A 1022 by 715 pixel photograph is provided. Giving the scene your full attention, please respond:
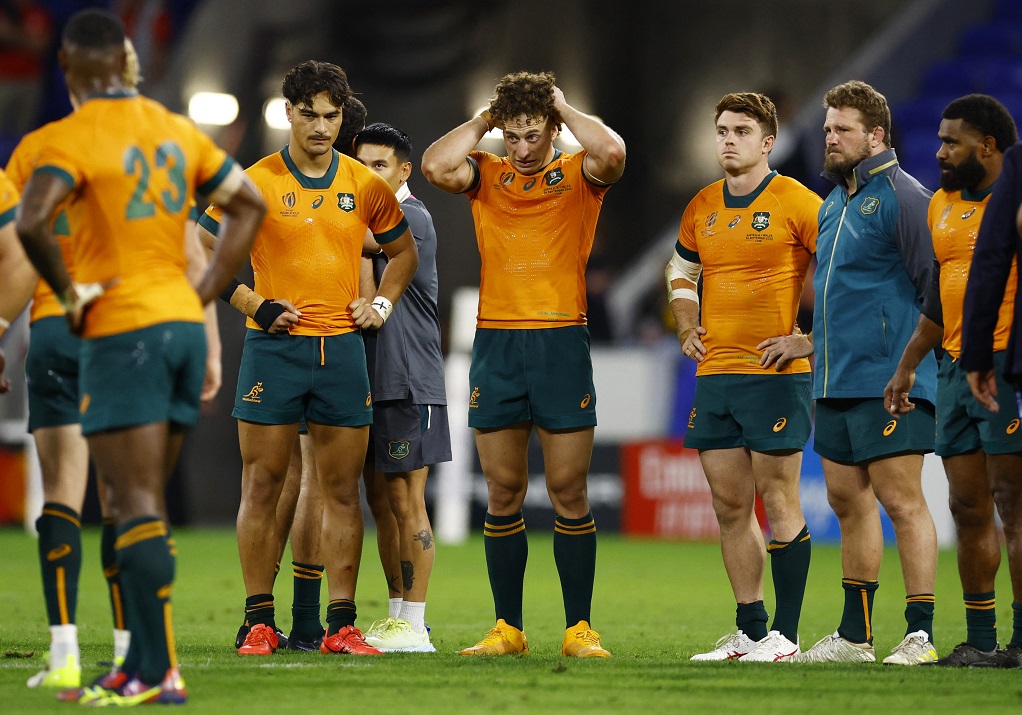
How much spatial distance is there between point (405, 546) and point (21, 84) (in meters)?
14.8

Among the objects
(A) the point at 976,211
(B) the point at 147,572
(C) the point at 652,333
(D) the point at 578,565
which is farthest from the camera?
(C) the point at 652,333

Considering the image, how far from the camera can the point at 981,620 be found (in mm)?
6449

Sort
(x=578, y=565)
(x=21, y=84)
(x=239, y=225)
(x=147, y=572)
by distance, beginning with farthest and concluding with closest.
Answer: (x=21, y=84)
(x=578, y=565)
(x=239, y=225)
(x=147, y=572)

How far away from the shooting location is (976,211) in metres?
6.39

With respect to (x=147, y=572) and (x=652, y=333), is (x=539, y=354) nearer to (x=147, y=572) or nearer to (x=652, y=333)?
(x=147, y=572)

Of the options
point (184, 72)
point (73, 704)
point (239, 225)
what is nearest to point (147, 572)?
point (73, 704)

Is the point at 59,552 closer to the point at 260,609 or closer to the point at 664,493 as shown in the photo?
the point at 260,609

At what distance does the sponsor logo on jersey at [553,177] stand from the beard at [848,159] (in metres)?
1.21

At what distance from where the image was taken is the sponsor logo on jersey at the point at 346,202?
676 cm

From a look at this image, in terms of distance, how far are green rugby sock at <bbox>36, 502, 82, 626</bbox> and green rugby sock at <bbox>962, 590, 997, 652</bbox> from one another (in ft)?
12.2

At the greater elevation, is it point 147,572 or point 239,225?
point 239,225

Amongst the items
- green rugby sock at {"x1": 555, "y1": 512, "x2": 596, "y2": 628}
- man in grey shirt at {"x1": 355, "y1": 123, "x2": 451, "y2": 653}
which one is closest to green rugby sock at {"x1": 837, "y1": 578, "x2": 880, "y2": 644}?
green rugby sock at {"x1": 555, "y1": 512, "x2": 596, "y2": 628}

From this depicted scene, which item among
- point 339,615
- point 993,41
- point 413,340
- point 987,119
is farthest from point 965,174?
point 993,41

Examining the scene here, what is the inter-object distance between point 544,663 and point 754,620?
3.44ft
